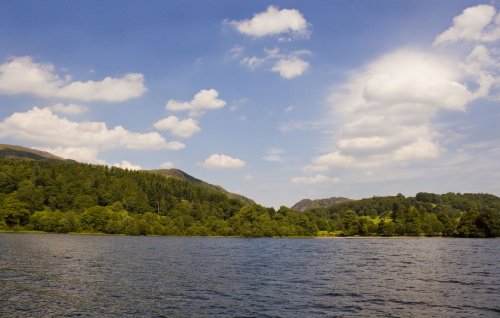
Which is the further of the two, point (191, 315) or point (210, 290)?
point (210, 290)

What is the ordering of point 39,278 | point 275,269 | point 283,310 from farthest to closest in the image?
point 275,269 < point 39,278 < point 283,310

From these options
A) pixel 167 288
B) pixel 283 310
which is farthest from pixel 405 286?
pixel 167 288

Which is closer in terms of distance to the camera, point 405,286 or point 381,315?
point 381,315

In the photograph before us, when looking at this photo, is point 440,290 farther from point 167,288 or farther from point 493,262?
point 493,262

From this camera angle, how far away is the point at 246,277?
2616 inches

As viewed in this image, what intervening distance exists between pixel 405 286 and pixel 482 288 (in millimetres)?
10197

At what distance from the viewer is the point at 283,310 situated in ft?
136

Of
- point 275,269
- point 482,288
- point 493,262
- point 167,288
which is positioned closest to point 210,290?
point 167,288

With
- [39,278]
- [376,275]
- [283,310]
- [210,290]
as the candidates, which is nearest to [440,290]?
[376,275]

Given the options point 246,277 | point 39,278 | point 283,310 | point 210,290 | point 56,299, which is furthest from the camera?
point 246,277

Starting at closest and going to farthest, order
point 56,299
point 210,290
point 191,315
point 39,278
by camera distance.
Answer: point 191,315 → point 56,299 → point 210,290 → point 39,278

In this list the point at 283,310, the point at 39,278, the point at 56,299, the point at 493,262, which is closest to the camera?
the point at 283,310

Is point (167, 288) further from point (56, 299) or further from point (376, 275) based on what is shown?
point (376, 275)

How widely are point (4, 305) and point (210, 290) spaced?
77.0 feet
